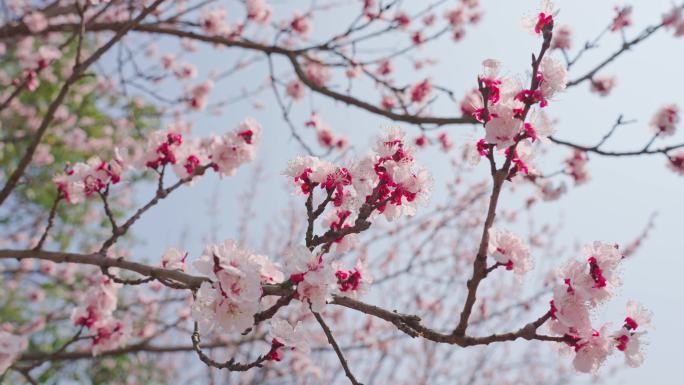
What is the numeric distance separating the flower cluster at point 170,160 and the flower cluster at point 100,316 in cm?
60

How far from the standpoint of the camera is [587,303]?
1479 millimetres

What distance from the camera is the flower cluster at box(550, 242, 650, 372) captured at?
57.7 inches

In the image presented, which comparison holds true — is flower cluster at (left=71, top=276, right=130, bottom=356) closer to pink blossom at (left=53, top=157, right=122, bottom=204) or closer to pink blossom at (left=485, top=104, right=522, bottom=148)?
pink blossom at (left=53, top=157, right=122, bottom=204)

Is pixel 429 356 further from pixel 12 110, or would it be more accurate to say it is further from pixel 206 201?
pixel 12 110

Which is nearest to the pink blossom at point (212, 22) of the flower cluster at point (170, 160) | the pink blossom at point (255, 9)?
the pink blossom at point (255, 9)

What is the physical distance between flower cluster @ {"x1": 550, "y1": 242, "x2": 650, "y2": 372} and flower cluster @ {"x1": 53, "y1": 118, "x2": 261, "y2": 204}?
1704mm

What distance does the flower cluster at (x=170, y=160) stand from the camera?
2.51 m

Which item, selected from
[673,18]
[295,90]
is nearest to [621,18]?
[673,18]

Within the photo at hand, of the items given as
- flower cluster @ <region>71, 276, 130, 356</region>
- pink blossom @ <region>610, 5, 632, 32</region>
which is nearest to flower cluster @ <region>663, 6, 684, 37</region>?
pink blossom @ <region>610, 5, 632, 32</region>

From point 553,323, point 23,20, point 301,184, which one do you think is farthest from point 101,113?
point 553,323

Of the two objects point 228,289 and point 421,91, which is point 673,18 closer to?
point 421,91

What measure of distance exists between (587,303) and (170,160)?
1932 millimetres

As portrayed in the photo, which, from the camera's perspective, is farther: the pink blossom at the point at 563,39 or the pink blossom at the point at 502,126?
the pink blossom at the point at 563,39

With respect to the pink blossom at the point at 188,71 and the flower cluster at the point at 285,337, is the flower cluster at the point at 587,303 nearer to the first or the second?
the flower cluster at the point at 285,337
